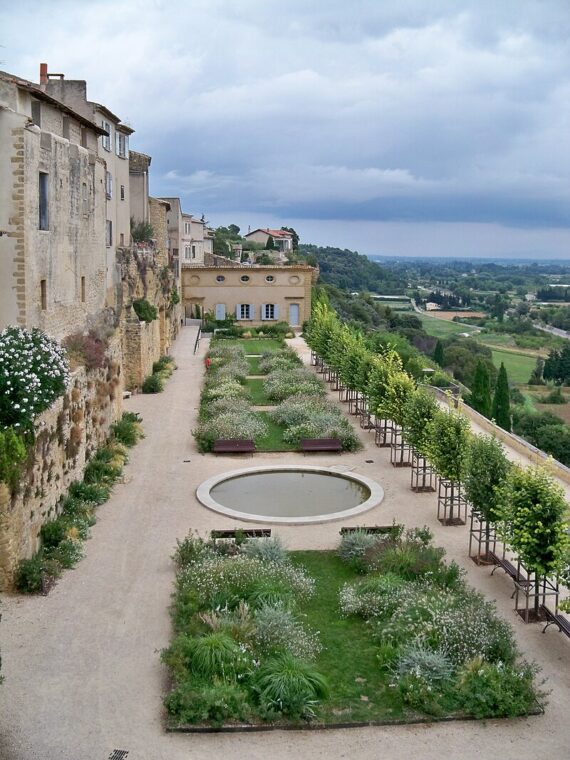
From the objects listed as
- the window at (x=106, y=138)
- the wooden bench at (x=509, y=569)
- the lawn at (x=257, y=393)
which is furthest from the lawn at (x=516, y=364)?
the wooden bench at (x=509, y=569)

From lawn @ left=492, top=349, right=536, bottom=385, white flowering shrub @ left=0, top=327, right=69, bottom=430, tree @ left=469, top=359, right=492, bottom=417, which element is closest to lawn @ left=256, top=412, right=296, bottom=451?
white flowering shrub @ left=0, top=327, right=69, bottom=430

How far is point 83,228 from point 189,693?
17.2 m

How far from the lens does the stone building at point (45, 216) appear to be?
1842 cm

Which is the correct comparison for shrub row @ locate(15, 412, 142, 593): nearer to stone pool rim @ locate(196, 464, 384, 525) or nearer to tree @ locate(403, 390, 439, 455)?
stone pool rim @ locate(196, 464, 384, 525)

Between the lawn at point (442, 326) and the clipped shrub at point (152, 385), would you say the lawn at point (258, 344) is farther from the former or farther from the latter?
the lawn at point (442, 326)

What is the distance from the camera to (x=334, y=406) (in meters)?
32.2

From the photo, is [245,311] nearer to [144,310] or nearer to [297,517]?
[144,310]

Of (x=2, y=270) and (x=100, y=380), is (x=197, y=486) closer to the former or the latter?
(x=100, y=380)

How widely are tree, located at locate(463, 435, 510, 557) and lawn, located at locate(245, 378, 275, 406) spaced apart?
57.3 feet

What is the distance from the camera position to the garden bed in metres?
11.3

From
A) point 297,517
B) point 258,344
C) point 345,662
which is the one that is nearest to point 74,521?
point 297,517

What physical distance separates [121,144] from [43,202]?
2018cm

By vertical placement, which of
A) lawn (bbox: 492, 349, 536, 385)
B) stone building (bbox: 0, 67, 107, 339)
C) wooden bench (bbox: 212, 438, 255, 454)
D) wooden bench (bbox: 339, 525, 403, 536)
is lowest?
lawn (bbox: 492, 349, 536, 385)

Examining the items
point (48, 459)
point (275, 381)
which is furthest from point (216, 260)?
point (48, 459)
